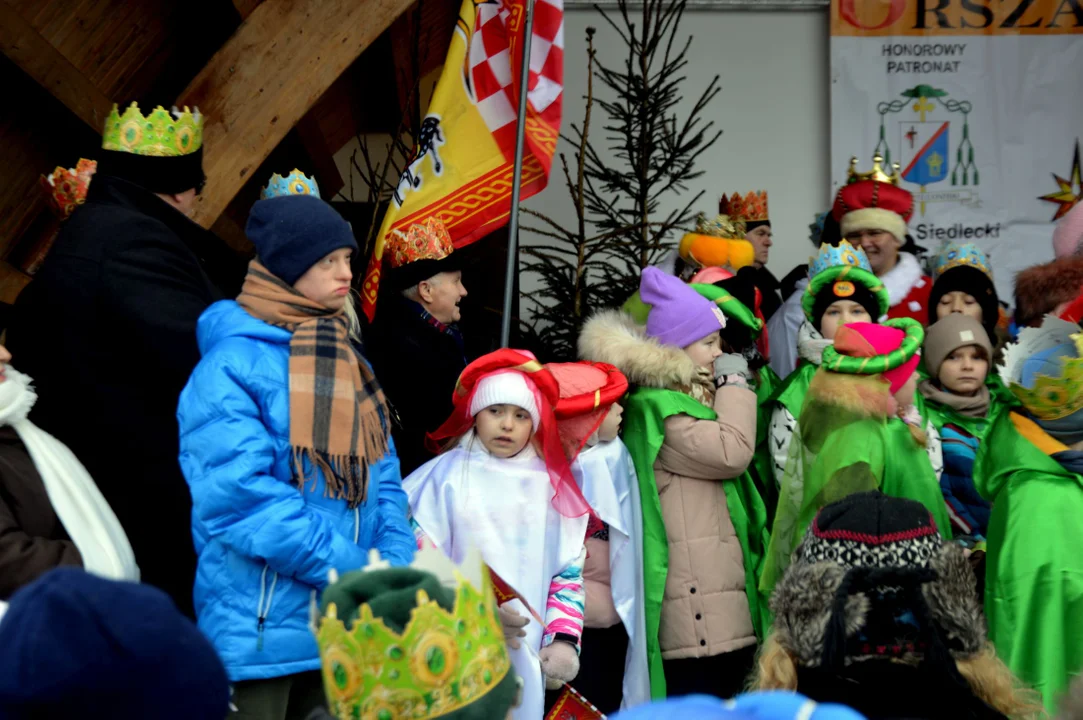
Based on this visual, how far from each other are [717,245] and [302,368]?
3.01m

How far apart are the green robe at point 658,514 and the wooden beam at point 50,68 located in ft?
7.29

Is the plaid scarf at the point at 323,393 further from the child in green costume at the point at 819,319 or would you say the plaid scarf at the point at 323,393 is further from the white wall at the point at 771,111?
the white wall at the point at 771,111

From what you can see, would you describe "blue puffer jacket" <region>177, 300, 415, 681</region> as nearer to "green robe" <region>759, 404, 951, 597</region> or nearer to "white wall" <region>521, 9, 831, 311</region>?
"green robe" <region>759, 404, 951, 597</region>

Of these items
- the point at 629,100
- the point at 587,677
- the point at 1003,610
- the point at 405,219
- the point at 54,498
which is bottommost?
the point at 587,677

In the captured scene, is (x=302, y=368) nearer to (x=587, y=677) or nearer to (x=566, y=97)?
(x=587, y=677)

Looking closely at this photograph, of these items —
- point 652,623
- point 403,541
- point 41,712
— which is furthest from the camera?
point 652,623

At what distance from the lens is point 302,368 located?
2.98 meters

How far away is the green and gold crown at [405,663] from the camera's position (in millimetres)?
1905

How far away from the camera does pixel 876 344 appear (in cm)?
425

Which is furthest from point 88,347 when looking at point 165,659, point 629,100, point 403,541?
point 629,100

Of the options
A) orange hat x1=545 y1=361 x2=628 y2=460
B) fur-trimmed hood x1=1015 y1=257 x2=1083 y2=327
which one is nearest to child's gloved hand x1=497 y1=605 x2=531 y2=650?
orange hat x1=545 y1=361 x2=628 y2=460

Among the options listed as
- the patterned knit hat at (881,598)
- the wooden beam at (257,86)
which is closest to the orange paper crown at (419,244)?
the wooden beam at (257,86)

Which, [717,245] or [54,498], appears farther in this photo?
[717,245]

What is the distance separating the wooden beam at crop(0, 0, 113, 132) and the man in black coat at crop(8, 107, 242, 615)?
108 cm
